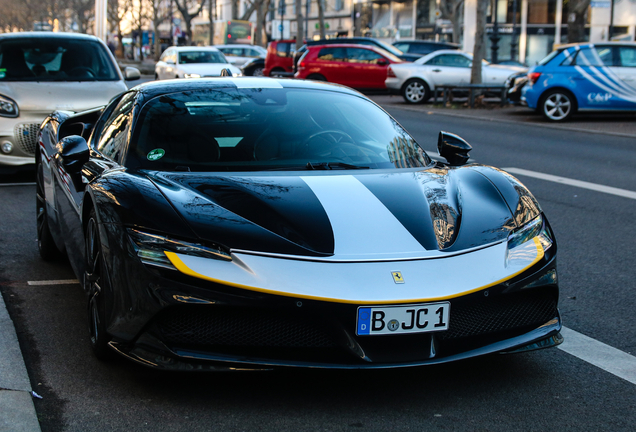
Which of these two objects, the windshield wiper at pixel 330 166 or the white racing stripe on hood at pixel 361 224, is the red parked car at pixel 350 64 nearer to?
the windshield wiper at pixel 330 166

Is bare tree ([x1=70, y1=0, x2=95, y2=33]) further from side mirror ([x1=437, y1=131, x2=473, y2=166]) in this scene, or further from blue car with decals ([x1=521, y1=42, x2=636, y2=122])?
side mirror ([x1=437, y1=131, x2=473, y2=166])

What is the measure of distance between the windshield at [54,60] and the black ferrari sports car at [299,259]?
635 centimetres

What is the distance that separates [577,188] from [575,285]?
13.8 ft

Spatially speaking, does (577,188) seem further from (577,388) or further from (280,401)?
(280,401)

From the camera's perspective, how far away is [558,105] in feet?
56.1

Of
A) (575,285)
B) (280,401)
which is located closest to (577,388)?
(280,401)

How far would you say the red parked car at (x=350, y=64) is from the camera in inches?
1031

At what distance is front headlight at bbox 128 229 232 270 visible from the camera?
3.05 metres

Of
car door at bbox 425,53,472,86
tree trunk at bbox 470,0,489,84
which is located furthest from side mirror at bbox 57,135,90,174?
car door at bbox 425,53,472,86

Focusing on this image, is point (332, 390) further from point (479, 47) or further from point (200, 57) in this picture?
point (200, 57)

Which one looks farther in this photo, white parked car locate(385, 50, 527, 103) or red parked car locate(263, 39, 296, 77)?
red parked car locate(263, 39, 296, 77)

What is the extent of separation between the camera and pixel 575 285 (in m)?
4.99

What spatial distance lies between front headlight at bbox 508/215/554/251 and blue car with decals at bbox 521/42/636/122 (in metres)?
14.0

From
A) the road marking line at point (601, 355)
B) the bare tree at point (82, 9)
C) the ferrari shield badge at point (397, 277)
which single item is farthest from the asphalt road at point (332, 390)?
the bare tree at point (82, 9)
